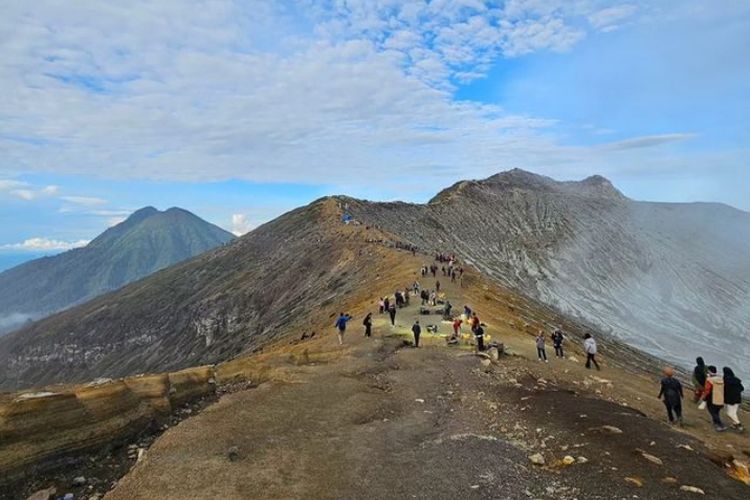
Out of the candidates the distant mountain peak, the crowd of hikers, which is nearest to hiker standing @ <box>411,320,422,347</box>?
the crowd of hikers

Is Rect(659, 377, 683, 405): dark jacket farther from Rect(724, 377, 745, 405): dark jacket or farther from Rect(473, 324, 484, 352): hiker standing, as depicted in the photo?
Rect(473, 324, 484, 352): hiker standing

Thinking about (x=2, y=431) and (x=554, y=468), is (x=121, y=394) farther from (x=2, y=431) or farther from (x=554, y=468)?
(x=554, y=468)

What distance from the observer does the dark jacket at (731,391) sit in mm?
19266

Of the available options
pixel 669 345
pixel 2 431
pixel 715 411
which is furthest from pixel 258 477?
pixel 669 345

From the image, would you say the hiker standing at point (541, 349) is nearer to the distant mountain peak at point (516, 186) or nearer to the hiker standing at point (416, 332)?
the hiker standing at point (416, 332)

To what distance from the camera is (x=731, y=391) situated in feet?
63.4

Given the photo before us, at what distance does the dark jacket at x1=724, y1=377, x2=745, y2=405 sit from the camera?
1927 cm

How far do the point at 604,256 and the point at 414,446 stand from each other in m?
138

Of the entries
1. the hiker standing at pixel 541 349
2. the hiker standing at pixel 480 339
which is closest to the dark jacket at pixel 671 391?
the hiker standing at pixel 541 349

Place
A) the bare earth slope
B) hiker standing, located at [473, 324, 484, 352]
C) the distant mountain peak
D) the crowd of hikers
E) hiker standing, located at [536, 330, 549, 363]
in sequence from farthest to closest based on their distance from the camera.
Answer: the distant mountain peak
the bare earth slope
hiker standing, located at [473, 324, 484, 352]
hiker standing, located at [536, 330, 549, 363]
the crowd of hikers

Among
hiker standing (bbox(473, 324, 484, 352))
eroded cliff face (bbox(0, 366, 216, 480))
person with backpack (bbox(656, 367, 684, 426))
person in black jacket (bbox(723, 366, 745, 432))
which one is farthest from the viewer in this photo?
hiker standing (bbox(473, 324, 484, 352))

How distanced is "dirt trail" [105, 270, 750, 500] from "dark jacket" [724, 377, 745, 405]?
300 cm

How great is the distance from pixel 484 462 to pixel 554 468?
5.97 feet

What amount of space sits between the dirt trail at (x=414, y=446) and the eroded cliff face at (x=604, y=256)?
267 ft
